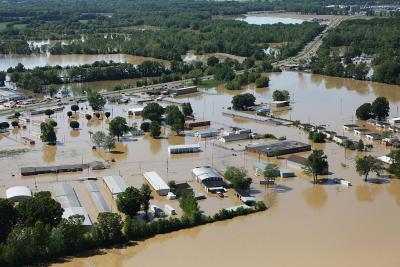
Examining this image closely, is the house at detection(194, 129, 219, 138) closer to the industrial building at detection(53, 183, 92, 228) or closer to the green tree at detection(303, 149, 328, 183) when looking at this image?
the green tree at detection(303, 149, 328, 183)

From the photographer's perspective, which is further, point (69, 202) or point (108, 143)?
point (108, 143)

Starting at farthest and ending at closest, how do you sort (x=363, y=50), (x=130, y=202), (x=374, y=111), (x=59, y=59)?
(x=59, y=59)
(x=363, y=50)
(x=374, y=111)
(x=130, y=202)

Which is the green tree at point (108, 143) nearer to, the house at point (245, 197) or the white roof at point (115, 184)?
the white roof at point (115, 184)

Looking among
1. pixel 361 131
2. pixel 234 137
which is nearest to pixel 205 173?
pixel 234 137

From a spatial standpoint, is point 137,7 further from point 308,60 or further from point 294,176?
point 294,176

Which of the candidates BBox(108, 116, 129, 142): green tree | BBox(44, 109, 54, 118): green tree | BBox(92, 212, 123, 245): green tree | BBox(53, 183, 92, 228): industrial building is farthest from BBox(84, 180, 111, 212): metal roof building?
BBox(44, 109, 54, 118): green tree

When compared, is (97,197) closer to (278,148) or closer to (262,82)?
(278,148)

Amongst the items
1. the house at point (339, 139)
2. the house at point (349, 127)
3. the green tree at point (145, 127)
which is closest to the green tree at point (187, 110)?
the green tree at point (145, 127)

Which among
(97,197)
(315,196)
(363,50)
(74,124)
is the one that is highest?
(363,50)
